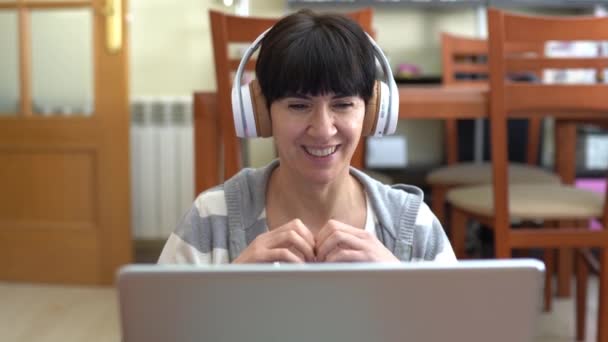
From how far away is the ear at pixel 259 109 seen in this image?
2.91 ft

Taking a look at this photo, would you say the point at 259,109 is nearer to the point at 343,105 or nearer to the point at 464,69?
the point at 343,105

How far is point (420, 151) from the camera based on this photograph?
2.93 metres

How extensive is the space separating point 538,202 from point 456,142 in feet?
3.09

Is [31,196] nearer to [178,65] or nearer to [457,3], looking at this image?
[178,65]

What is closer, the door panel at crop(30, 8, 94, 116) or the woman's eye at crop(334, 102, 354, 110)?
the woman's eye at crop(334, 102, 354, 110)

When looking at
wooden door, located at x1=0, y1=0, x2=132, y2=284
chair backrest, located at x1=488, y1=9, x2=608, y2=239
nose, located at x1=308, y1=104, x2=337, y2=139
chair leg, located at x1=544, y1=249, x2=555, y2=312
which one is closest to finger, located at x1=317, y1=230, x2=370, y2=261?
nose, located at x1=308, y1=104, x2=337, y2=139

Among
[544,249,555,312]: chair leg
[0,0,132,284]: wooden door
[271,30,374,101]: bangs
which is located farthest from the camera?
[0,0,132,284]: wooden door

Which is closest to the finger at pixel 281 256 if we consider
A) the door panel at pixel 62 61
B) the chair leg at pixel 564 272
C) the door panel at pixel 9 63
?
the chair leg at pixel 564 272

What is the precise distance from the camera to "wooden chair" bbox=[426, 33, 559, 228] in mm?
2334

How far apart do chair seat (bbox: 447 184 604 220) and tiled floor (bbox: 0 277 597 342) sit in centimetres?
41

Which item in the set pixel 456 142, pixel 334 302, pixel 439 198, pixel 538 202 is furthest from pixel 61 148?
pixel 334 302

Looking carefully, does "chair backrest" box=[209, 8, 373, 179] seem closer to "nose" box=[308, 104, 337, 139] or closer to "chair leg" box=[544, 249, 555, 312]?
"nose" box=[308, 104, 337, 139]

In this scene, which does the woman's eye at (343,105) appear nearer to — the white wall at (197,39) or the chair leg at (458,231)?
the chair leg at (458,231)

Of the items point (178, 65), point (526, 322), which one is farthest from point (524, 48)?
point (526, 322)
